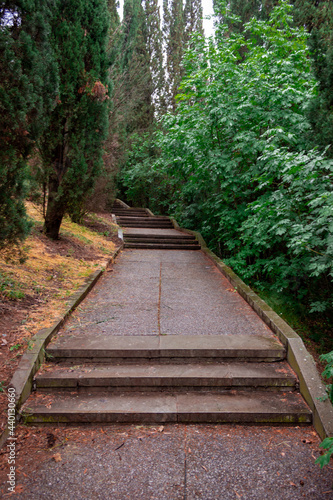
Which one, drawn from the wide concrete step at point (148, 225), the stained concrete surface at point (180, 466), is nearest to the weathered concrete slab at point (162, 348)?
the stained concrete surface at point (180, 466)

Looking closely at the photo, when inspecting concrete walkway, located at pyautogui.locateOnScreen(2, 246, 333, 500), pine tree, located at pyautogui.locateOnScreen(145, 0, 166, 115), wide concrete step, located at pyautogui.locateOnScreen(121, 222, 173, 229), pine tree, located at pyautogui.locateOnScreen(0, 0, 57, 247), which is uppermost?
pine tree, located at pyautogui.locateOnScreen(145, 0, 166, 115)

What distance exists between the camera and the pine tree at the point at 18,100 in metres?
3.70

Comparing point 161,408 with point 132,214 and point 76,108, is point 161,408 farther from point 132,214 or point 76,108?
point 132,214

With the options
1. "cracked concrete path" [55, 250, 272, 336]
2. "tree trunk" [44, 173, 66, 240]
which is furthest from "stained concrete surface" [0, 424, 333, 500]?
"tree trunk" [44, 173, 66, 240]

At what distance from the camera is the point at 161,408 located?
9.76 ft

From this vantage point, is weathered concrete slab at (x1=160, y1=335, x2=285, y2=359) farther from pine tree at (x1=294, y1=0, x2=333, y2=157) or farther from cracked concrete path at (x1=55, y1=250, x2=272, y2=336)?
pine tree at (x1=294, y1=0, x2=333, y2=157)

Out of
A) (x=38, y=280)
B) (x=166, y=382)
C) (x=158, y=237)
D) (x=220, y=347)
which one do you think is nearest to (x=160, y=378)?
Result: (x=166, y=382)

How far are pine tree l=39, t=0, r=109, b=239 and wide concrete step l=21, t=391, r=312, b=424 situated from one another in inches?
203

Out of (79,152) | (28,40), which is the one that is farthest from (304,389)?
(79,152)

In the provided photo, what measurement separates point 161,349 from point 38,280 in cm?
278

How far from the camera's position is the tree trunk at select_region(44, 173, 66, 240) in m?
7.44

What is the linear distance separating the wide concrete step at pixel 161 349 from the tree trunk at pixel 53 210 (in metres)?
4.39

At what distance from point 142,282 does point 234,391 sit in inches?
139

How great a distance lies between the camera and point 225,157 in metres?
7.28
